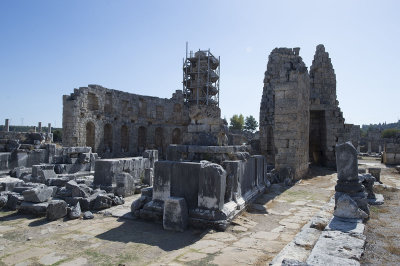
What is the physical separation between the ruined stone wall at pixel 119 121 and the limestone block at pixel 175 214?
55.9 feet

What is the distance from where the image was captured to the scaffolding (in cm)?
3353

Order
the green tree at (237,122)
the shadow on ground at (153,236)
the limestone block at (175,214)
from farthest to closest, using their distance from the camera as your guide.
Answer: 1. the green tree at (237,122)
2. the limestone block at (175,214)
3. the shadow on ground at (153,236)

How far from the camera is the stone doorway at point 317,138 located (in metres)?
16.5

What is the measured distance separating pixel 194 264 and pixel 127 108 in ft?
75.4

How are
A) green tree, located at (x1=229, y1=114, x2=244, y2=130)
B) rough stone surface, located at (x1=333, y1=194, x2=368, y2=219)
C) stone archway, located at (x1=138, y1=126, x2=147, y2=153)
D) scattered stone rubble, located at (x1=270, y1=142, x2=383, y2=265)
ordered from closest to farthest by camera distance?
scattered stone rubble, located at (x1=270, y1=142, x2=383, y2=265) → rough stone surface, located at (x1=333, y1=194, x2=368, y2=219) → stone archway, located at (x1=138, y1=126, x2=147, y2=153) → green tree, located at (x1=229, y1=114, x2=244, y2=130)

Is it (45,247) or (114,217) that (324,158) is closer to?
(114,217)

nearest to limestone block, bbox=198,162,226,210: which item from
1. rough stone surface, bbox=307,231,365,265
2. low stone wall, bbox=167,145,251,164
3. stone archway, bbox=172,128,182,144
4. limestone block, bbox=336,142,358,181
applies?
low stone wall, bbox=167,145,251,164

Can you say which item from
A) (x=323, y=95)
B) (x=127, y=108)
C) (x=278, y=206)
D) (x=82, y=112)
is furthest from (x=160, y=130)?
(x=278, y=206)

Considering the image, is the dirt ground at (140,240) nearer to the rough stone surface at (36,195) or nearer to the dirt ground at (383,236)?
the rough stone surface at (36,195)

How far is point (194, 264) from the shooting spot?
3.81m

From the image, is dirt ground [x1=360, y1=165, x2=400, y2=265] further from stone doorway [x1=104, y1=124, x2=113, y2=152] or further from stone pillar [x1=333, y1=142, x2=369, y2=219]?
stone doorway [x1=104, y1=124, x2=113, y2=152]

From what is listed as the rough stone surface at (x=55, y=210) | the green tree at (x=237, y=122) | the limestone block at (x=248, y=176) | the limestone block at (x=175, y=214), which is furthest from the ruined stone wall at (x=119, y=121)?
the green tree at (x=237, y=122)

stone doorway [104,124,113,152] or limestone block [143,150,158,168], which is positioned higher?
stone doorway [104,124,113,152]

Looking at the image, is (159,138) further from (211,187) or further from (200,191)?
(211,187)
